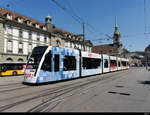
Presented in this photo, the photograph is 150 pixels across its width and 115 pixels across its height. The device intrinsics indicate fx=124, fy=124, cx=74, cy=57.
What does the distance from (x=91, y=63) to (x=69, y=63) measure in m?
4.59

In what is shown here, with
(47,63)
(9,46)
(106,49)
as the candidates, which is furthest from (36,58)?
(106,49)

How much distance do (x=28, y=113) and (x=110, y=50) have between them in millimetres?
90360

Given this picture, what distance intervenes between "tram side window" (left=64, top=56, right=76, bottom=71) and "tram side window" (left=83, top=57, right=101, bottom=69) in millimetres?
2222

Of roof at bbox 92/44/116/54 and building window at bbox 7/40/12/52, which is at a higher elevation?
roof at bbox 92/44/116/54

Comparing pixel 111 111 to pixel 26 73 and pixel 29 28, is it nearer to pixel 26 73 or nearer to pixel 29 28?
pixel 26 73

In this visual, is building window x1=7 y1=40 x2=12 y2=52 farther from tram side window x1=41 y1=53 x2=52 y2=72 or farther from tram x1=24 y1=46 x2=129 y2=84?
tram side window x1=41 y1=53 x2=52 y2=72

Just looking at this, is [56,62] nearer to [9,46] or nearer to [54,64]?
[54,64]

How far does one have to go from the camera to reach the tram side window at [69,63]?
11.0 m

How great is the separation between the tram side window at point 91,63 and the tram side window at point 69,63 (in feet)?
7.29

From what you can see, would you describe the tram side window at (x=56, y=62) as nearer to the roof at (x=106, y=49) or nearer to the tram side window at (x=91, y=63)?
the tram side window at (x=91, y=63)

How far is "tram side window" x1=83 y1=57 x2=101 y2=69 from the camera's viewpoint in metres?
14.2

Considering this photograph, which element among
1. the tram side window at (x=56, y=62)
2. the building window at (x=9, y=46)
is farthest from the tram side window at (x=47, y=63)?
the building window at (x=9, y=46)

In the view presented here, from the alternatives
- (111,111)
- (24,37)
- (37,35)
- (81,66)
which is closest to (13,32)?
(24,37)

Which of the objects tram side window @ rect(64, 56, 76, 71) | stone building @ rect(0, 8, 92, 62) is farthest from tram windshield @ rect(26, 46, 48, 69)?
stone building @ rect(0, 8, 92, 62)
